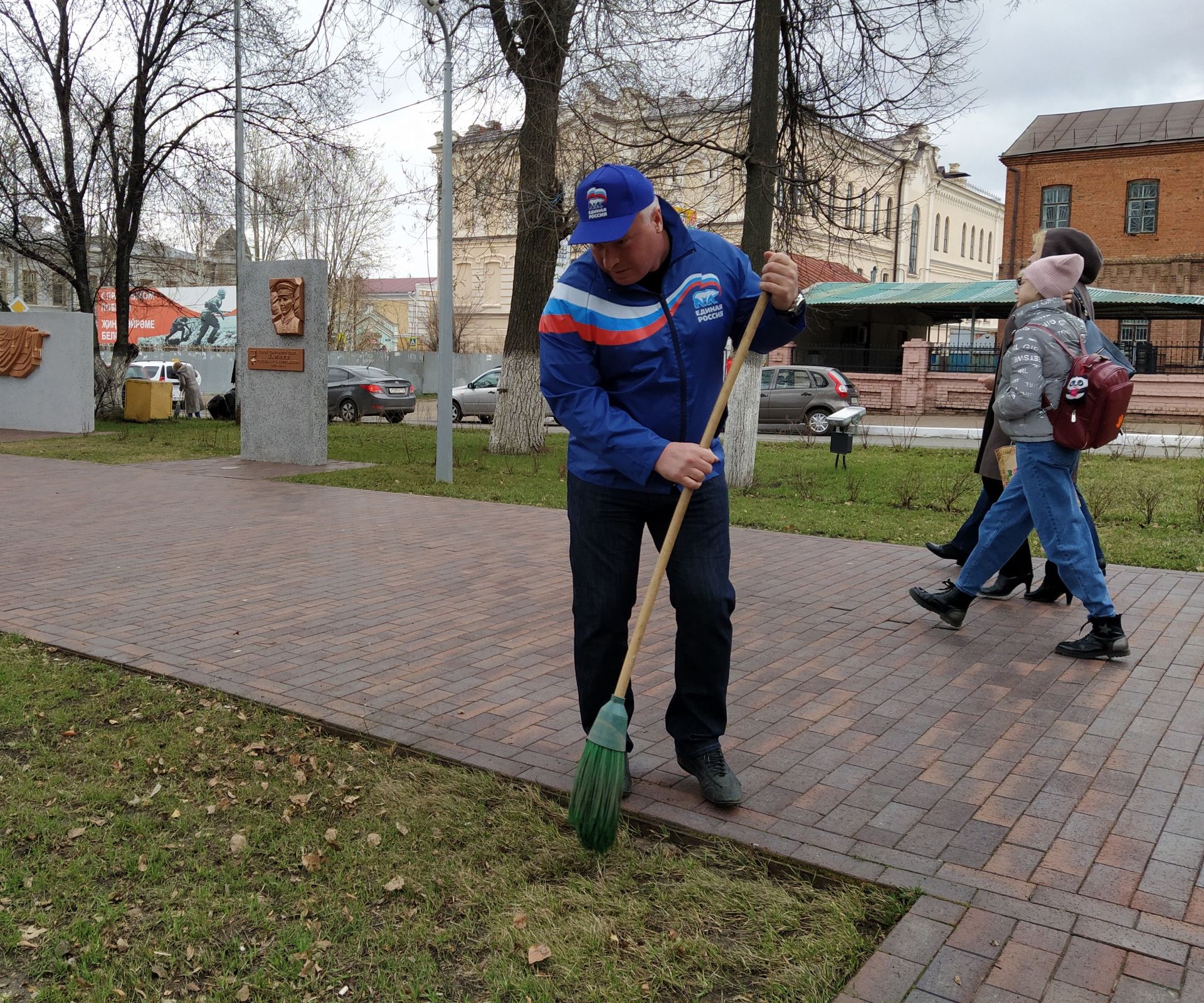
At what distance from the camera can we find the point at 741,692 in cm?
479

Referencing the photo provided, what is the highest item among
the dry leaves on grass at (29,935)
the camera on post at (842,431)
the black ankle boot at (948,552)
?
the camera on post at (842,431)

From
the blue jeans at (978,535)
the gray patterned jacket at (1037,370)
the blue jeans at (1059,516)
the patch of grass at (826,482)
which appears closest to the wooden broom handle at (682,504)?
the gray patterned jacket at (1037,370)

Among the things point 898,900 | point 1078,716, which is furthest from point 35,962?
point 1078,716

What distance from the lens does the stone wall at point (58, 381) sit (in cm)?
1994

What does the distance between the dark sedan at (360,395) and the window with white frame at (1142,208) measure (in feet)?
90.5

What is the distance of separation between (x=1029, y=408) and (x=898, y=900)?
2998mm

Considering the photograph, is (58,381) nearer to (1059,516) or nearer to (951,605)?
(951,605)

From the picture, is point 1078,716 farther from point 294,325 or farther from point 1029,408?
point 294,325

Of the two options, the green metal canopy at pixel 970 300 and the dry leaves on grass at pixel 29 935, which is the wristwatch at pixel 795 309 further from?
the green metal canopy at pixel 970 300

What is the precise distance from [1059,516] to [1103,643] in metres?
0.63

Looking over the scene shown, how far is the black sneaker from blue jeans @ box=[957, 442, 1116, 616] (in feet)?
7.95

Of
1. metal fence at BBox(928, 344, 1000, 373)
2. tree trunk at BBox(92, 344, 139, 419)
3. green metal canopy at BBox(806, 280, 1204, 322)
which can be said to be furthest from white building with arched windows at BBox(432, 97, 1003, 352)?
metal fence at BBox(928, 344, 1000, 373)

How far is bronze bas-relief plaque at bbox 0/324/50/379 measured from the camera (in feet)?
66.4

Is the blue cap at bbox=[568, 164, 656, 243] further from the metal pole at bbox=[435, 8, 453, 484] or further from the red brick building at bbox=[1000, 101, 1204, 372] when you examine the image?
the red brick building at bbox=[1000, 101, 1204, 372]
